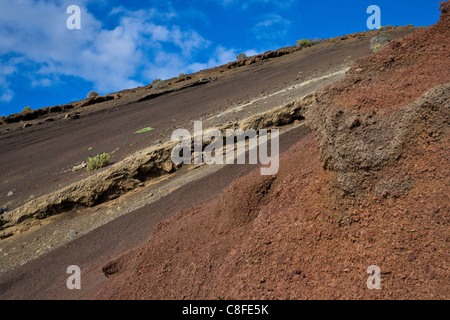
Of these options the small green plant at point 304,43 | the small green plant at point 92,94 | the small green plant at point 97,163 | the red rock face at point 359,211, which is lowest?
the red rock face at point 359,211

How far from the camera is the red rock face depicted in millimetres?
1713

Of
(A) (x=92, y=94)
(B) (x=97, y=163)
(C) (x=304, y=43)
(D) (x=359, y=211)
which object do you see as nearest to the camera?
(D) (x=359, y=211)

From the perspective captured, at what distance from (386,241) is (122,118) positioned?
19.9m

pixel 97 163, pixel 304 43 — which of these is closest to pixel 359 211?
pixel 97 163

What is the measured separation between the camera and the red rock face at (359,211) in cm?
171

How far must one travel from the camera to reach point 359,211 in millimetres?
1975

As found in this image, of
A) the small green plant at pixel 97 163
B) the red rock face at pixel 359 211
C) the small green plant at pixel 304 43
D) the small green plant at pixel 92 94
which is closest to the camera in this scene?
the red rock face at pixel 359 211

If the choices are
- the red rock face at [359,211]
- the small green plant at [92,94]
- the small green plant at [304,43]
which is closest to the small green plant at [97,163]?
the red rock face at [359,211]

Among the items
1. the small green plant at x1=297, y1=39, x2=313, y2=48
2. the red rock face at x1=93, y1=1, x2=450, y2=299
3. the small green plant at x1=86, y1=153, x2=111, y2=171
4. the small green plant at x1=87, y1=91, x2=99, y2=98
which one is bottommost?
the red rock face at x1=93, y1=1, x2=450, y2=299

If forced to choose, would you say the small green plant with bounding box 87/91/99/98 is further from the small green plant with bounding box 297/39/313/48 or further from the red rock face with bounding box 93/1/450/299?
the red rock face with bounding box 93/1/450/299

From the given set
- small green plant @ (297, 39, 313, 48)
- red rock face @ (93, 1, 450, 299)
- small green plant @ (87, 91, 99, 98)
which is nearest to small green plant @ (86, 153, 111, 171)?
red rock face @ (93, 1, 450, 299)

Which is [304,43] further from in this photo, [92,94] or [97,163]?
[97,163]

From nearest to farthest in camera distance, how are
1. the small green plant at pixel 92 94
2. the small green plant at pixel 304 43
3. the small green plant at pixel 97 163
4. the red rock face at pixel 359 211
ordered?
1. the red rock face at pixel 359 211
2. the small green plant at pixel 97 163
3. the small green plant at pixel 92 94
4. the small green plant at pixel 304 43

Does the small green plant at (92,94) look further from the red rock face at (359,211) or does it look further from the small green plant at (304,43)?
the red rock face at (359,211)
